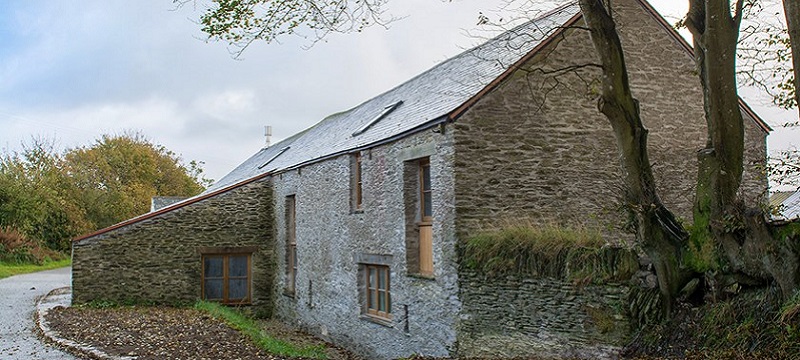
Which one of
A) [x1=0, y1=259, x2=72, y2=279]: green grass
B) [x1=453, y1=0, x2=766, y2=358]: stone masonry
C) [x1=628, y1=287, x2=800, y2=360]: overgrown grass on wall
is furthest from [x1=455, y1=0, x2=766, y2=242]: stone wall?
[x1=0, y1=259, x2=72, y2=279]: green grass

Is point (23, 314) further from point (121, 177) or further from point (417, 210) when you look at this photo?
point (121, 177)

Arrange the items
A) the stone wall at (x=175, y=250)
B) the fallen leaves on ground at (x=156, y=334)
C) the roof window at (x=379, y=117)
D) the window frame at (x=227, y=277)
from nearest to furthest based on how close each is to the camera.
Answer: the fallen leaves on ground at (x=156, y=334), the roof window at (x=379, y=117), the stone wall at (x=175, y=250), the window frame at (x=227, y=277)

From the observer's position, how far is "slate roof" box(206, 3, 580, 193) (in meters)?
13.0

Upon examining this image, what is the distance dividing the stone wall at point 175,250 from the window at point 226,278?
255 mm

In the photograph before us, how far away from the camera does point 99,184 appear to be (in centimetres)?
4856

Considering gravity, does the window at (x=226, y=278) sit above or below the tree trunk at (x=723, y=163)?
below

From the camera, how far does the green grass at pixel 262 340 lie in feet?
42.1

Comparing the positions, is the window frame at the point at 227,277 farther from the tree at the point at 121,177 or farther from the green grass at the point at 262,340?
the tree at the point at 121,177

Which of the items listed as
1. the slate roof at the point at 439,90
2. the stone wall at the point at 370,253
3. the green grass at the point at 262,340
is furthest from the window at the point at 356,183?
the green grass at the point at 262,340

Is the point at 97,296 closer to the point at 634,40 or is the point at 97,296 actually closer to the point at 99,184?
the point at 634,40

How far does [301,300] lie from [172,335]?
5.63 meters

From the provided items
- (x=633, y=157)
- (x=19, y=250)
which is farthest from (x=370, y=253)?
(x=19, y=250)

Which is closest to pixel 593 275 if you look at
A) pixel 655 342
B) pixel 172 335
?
pixel 655 342

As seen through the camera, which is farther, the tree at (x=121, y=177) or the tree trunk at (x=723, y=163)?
the tree at (x=121, y=177)
